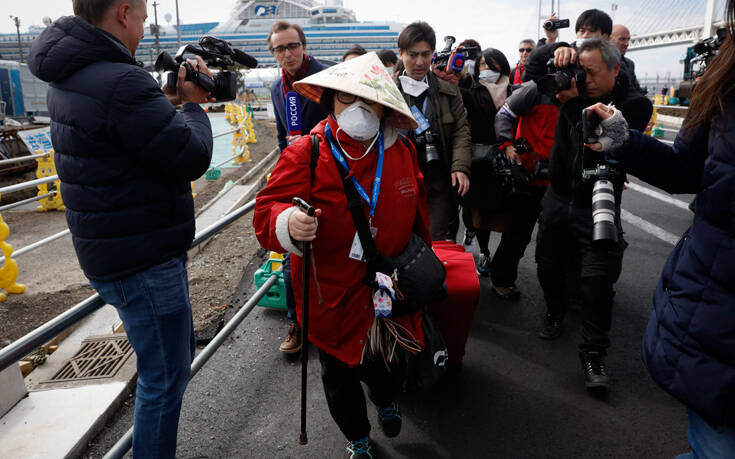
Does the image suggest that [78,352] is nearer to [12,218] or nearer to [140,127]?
[140,127]

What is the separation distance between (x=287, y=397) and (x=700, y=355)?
219 cm

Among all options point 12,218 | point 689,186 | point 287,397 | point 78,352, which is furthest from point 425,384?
point 12,218

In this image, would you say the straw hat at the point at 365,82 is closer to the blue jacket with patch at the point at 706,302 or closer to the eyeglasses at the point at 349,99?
the eyeglasses at the point at 349,99

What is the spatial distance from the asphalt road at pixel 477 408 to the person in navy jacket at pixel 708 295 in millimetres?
1187

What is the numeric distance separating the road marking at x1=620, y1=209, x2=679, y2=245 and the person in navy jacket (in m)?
4.76

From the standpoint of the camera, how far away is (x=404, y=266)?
6.95 feet

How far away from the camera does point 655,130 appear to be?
14.8 m

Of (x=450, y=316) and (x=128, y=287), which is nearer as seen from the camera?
(x=128, y=287)

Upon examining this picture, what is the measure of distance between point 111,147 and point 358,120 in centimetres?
92

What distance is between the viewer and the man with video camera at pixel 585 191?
2779 mm

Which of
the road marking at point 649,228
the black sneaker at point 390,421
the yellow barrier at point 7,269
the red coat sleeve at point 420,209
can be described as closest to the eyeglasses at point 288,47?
the red coat sleeve at point 420,209

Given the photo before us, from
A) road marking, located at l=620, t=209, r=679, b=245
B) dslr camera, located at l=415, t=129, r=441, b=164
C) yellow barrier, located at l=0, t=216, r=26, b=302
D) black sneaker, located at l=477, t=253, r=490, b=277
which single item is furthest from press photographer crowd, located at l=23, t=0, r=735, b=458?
yellow barrier, located at l=0, t=216, r=26, b=302

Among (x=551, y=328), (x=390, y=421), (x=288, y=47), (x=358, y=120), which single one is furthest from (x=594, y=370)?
(x=288, y=47)

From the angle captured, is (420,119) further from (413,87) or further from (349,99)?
(349,99)
